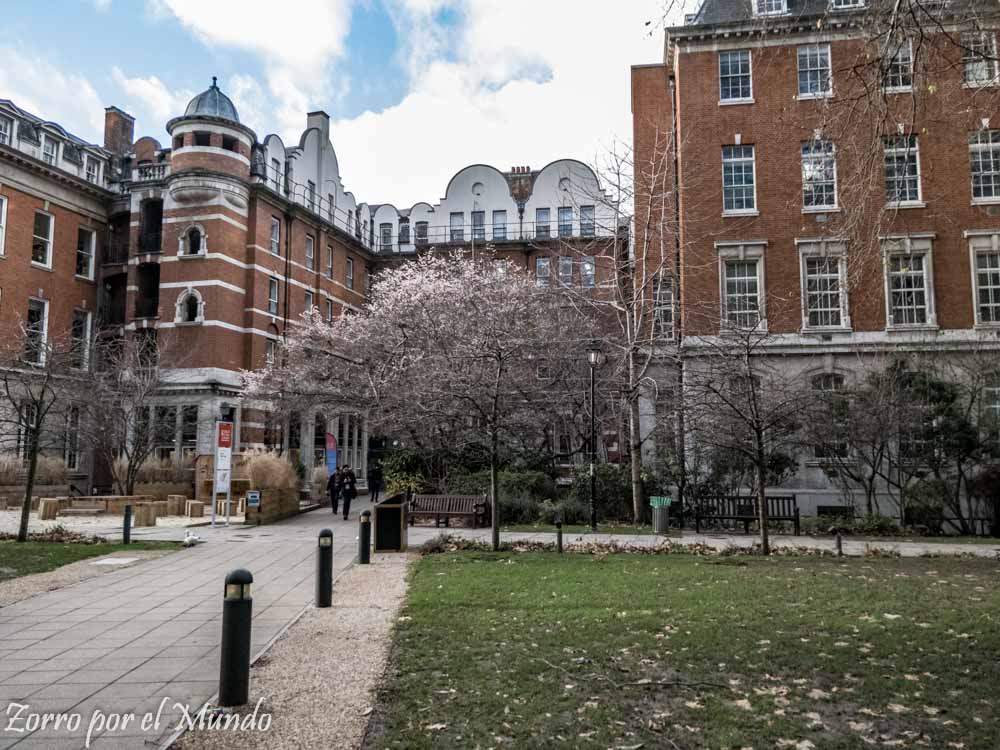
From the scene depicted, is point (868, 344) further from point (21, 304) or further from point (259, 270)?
point (21, 304)

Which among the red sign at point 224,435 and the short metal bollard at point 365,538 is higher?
the red sign at point 224,435

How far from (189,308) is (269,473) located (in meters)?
15.5

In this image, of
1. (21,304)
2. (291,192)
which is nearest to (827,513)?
(291,192)

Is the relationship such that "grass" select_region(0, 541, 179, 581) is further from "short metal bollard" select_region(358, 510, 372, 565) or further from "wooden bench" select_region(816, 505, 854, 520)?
"wooden bench" select_region(816, 505, 854, 520)

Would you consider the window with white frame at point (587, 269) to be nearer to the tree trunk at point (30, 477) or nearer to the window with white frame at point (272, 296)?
the tree trunk at point (30, 477)

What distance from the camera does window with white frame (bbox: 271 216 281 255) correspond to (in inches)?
1464

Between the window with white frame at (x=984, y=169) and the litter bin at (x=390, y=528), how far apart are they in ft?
72.6

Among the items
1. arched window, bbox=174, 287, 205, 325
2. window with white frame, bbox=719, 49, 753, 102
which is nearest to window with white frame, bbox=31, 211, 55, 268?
arched window, bbox=174, 287, 205, 325

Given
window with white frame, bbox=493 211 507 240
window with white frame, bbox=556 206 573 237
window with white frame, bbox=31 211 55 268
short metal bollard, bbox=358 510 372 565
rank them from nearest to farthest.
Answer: short metal bollard, bbox=358 510 372 565
window with white frame, bbox=31 211 55 268
window with white frame, bbox=556 206 573 237
window with white frame, bbox=493 211 507 240

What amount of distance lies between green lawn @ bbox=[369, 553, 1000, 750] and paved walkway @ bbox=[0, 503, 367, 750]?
1.58 metres

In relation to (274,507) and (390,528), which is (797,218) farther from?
(274,507)

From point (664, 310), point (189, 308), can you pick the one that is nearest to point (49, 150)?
point (189, 308)

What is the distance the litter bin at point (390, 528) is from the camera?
47.3 feet

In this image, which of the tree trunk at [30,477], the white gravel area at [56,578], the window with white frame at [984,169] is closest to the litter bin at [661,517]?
the white gravel area at [56,578]
